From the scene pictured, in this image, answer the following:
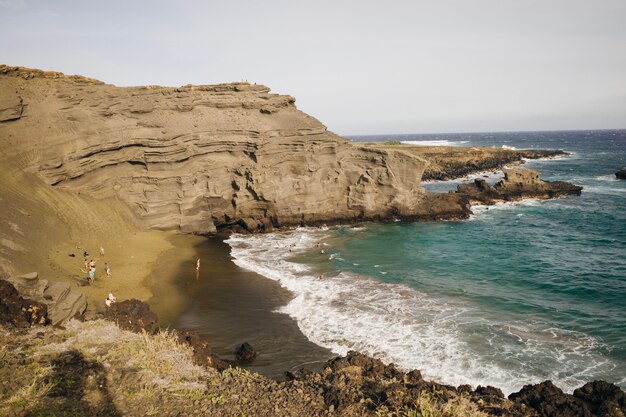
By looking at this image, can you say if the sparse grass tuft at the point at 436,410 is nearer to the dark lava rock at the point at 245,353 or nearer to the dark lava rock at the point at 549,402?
the dark lava rock at the point at 549,402

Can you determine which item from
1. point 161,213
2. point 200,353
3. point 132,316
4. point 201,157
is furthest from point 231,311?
→ point 201,157

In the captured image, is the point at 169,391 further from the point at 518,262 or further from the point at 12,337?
the point at 518,262

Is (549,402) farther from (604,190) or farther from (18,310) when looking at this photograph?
(604,190)

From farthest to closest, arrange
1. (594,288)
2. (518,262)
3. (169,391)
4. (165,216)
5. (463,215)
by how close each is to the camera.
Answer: (463,215) → (165,216) → (518,262) → (594,288) → (169,391)

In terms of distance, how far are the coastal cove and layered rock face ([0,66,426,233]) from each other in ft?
11.4

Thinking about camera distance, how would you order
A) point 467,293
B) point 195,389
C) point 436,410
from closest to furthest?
1. point 436,410
2. point 195,389
3. point 467,293

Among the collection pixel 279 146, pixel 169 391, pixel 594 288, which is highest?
pixel 279 146

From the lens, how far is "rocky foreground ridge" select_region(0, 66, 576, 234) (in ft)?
102

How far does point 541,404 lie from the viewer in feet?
35.8

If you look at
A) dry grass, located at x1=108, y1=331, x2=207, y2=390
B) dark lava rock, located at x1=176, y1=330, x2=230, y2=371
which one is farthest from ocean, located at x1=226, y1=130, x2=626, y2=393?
dry grass, located at x1=108, y1=331, x2=207, y2=390

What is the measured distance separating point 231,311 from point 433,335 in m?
10.4

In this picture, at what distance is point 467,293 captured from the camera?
23.6 meters

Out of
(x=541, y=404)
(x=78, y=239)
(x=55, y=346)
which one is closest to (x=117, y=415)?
(x=55, y=346)

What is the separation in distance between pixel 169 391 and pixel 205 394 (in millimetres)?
981
